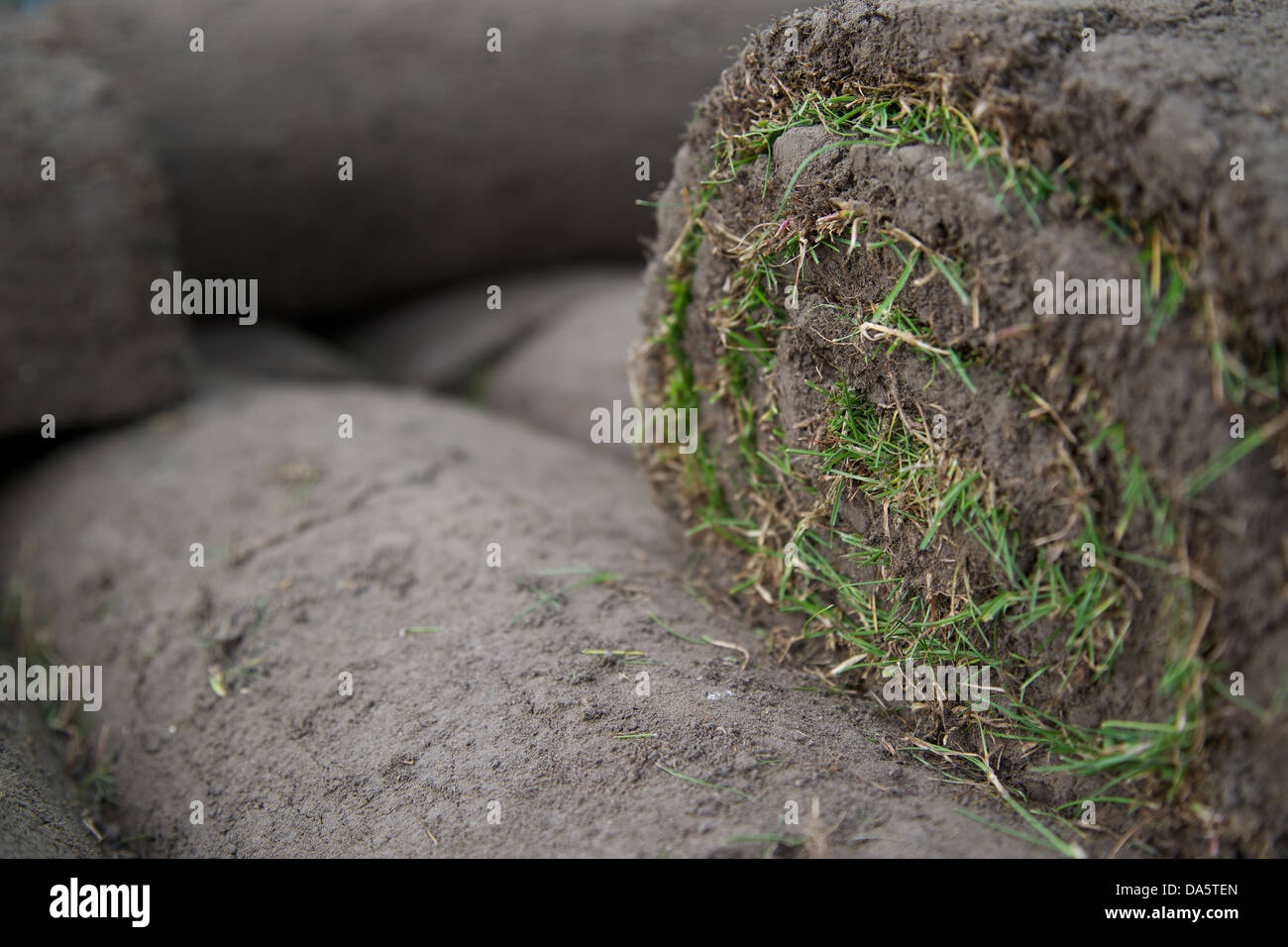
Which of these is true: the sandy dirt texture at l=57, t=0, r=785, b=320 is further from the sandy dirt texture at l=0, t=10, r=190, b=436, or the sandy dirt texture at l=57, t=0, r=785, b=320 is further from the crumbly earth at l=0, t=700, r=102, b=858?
the crumbly earth at l=0, t=700, r=102, b=858

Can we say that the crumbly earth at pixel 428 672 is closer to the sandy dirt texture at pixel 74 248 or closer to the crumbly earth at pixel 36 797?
the crumbly earth at pixel 36 797

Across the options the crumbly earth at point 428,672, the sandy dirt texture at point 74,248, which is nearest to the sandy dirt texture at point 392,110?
the sandy dirt texture at point 74,248

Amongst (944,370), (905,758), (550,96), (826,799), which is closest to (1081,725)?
(905,758)

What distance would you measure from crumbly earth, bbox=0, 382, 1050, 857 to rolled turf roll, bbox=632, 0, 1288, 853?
0.76 ft

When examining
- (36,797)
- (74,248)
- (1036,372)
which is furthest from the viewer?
(74,248)

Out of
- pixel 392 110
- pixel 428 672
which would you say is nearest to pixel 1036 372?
pixel 428 672

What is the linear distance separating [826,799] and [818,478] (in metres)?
0.62

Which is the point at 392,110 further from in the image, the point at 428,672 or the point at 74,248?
the point at 428,672

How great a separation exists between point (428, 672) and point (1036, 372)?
1320 millimetres

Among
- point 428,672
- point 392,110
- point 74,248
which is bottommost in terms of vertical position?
point 428,672

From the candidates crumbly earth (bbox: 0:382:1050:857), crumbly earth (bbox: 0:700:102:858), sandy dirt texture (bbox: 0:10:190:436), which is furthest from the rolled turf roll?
sandy dirt texture (bbox: 0:10:190:436)

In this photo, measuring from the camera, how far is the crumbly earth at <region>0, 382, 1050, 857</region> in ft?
5.38

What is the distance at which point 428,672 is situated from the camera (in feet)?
6.76
